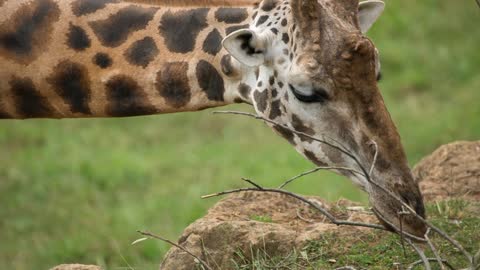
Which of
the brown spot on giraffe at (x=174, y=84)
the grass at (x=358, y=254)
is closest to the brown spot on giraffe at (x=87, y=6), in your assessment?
the brown spot on giraffe at (x=174, y=84)

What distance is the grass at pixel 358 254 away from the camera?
5883 millimetres

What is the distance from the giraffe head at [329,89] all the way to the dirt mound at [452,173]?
3.54ft

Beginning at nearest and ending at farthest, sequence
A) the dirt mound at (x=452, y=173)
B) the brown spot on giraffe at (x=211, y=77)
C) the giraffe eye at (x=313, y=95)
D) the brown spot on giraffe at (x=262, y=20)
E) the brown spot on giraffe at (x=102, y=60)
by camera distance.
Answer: the giraffe eye at (x=313, y=95)
the brown spot on giraffe at (x=262, y=20)
the brown spot on giraffe at (x=211, y=77)
the brown spot on giraffe at (x=102, y=60)
the dirt mound at (x=452, y=173)

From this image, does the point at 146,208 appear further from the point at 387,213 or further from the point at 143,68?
the point at 387,213

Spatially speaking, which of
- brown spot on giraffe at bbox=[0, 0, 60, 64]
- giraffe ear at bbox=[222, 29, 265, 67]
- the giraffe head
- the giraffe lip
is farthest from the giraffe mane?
the giraffe lip

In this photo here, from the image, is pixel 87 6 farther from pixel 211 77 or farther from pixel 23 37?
pixel 211 77

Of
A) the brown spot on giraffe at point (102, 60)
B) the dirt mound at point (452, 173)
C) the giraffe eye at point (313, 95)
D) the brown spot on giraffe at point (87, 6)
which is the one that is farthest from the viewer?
the dirt mound at point (452, 173)

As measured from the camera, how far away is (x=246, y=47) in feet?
20.7

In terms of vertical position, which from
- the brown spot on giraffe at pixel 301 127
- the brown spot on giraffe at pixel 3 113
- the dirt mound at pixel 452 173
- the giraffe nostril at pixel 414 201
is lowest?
the dirt mound at pixel 452 173

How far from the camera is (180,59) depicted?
6.64 meters

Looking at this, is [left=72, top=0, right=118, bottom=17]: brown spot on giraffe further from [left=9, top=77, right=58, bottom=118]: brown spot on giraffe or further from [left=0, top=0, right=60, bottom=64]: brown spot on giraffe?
[left=9, top=77, right=58, bottom=118]: brown spot on giraffe

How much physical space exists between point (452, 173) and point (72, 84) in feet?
7.39

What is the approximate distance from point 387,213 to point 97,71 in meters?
1.84

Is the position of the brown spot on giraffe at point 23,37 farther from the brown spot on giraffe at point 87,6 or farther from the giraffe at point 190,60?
the brown spot on giraffe at point 87,6
